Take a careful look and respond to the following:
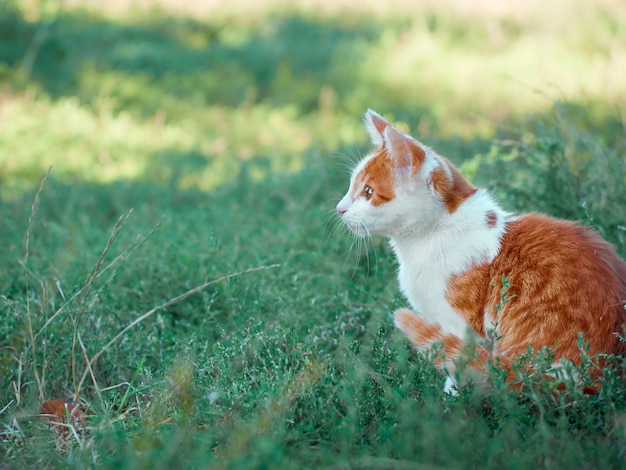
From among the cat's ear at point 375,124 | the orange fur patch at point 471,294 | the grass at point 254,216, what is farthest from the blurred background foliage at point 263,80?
the orange fur patch at point 471,294

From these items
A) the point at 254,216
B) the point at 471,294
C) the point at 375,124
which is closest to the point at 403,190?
the point at 375,124

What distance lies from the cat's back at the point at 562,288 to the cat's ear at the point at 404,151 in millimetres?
438

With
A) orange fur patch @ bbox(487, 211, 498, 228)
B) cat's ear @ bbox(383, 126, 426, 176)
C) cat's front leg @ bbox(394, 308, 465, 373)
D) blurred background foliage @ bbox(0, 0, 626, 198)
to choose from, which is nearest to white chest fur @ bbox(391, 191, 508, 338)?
orange fur patch @ bbox(487, 211, 498, 228)

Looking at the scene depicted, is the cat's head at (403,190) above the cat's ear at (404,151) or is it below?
below

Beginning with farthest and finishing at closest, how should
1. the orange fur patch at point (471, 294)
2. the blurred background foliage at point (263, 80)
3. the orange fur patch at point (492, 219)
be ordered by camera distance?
1. the blurred background foliage at point (263, 80)
2. the orange fur patch at point (492, 219)
3. the orange fur patch at point (471, 294)

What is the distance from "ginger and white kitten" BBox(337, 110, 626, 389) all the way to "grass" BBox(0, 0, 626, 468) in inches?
7.0

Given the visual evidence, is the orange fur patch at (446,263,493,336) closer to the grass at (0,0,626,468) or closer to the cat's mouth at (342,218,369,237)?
the grass at (0,0,626,468)

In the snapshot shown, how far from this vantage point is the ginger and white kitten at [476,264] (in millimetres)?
2303

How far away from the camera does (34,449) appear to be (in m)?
2.23

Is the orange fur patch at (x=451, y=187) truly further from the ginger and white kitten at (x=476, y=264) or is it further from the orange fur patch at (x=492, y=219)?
the orange fur patch at (x=492, y=219)

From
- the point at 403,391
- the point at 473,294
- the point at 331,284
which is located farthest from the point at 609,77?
the point at 403,391

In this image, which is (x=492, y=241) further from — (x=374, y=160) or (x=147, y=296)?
(x=147, y=296)

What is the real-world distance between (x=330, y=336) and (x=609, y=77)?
4863mm

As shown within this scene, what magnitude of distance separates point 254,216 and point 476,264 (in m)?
2.25
